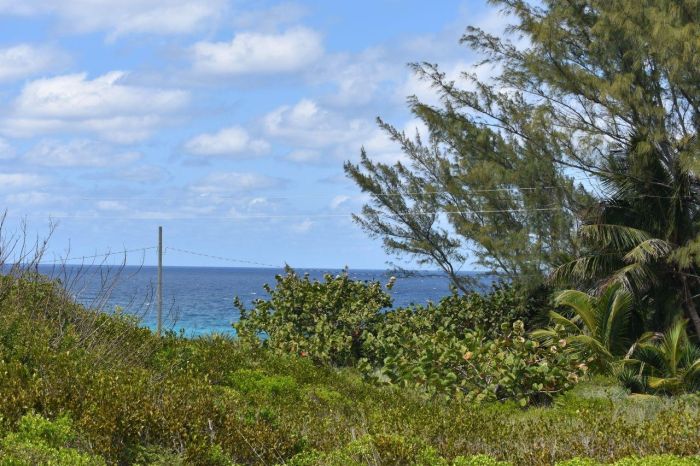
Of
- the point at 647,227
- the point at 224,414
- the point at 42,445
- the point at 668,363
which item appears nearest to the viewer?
the point at 42,445

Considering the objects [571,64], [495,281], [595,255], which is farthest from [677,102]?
[495,281]

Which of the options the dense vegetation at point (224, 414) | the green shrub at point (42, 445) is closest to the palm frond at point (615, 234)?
the dense vegetation at point (224, 414)

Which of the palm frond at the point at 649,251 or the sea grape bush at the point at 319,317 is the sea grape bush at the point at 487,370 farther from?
the sea grape bush at the point at 319,317

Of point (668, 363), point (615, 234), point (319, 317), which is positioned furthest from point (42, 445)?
point (615, 234)

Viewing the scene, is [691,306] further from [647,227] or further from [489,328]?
[489,328]

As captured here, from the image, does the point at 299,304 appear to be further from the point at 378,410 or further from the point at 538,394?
the point at 378,410

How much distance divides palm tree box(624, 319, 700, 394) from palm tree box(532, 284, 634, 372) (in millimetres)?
461

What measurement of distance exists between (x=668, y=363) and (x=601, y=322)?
139cm

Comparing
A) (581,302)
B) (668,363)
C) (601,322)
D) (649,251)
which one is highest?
(649,251)

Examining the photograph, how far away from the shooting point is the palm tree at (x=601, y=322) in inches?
629

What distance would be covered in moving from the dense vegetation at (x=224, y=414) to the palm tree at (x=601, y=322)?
2345 mm

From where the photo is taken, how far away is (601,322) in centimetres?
1619

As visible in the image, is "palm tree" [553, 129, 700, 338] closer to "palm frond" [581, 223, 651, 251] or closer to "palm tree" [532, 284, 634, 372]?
"palm frond" [581, 223, 651, 251]

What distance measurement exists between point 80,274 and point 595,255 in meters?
9.41
